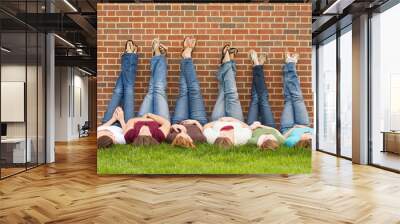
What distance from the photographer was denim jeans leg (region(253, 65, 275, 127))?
219 inches

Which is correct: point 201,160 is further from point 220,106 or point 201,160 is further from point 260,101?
point 260,101

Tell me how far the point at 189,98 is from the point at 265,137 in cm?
Answer: 118

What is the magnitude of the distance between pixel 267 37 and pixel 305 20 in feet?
1.91

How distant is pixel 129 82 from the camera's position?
548 centimetres

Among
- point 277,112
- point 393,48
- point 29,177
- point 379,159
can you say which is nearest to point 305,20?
point 277,112

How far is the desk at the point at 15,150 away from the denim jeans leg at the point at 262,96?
3.84 meters

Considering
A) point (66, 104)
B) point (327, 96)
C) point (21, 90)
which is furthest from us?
point (66, 104)

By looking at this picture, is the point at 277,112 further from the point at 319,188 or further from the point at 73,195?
the point at 73,195

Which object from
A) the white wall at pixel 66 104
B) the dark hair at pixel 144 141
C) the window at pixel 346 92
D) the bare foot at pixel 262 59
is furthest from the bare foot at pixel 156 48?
the white wall at pixel 66 104

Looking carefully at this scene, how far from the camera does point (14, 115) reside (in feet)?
21.0

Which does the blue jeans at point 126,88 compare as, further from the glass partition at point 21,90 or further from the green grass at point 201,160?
the glass partition at point 21,90

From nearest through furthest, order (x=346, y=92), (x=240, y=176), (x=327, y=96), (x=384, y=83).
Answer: (x=240, y=176) → (x=384, y=83) → (x=346, y=92) → (x=327, y=96)

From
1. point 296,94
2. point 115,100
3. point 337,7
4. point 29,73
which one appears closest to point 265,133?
point 296,94

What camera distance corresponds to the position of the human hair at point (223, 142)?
554cm
